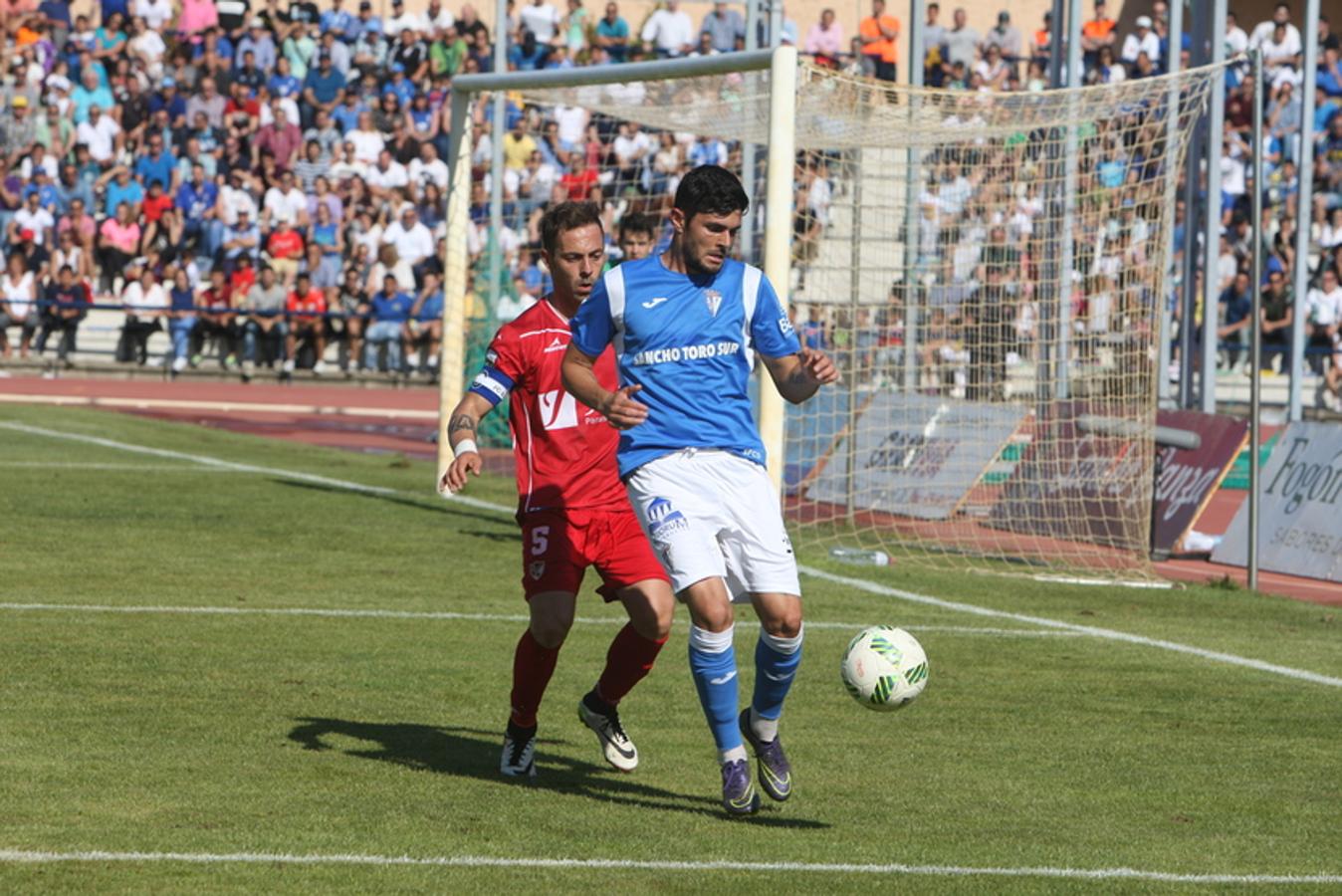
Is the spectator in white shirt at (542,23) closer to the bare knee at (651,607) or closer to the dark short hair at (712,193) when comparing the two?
the bare knee at (651,607)

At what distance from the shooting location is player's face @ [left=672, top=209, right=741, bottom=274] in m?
6.96

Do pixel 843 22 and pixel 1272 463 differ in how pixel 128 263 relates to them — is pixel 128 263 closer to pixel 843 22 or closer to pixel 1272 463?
pixel 843 22

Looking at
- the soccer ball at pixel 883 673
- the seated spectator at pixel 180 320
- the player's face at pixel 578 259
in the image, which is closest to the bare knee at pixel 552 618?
the soccer ball at pixel 883 673

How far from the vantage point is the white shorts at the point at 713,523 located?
689 centimetres

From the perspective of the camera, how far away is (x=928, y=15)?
111 ft

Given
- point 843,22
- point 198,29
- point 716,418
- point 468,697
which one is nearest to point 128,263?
point 198,29

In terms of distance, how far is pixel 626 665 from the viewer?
7.63 meters

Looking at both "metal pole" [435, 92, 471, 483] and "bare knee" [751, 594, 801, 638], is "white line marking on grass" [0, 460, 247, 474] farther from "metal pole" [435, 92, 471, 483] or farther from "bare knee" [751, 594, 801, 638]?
"bare knee" [751, 594, 801, 638]

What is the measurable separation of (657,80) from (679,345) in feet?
28.3

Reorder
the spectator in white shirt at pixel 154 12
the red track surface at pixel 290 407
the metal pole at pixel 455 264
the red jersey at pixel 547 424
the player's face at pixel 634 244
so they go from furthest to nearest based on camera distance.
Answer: the spectator in white shirt at pixel 154 12, the red track surface at pixel 290 407, the metal pole at pixel 455 264, the player's face at pixel 634 244, the red jersey at pixel 547 424

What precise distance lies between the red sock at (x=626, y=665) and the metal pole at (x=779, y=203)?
18.1ft

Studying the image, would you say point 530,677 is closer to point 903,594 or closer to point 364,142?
point 903,594

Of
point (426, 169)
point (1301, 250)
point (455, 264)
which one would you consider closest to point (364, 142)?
point (426, 169)

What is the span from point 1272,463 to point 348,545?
23.1 ft
